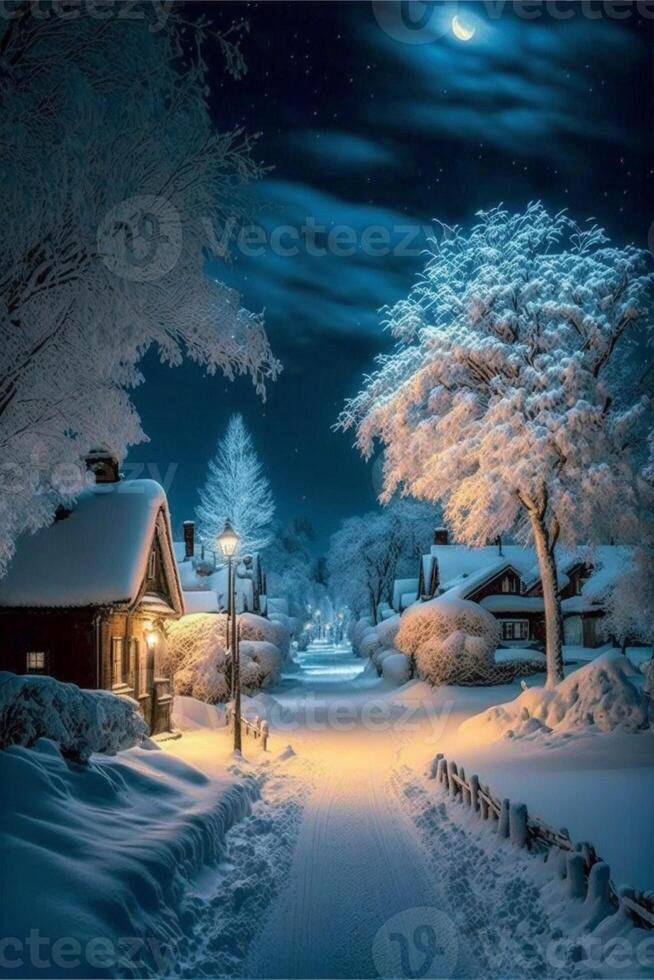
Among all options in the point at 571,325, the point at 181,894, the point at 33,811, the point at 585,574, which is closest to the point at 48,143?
the point at 33,811

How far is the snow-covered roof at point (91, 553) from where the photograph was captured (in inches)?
772

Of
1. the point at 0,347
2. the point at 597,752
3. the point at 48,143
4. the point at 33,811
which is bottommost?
the point at 597,752

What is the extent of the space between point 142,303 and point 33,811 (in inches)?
228

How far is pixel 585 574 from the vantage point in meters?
49.4

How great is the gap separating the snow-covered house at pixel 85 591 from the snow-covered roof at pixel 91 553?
2 cm

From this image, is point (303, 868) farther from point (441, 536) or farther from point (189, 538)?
point (441, 536)

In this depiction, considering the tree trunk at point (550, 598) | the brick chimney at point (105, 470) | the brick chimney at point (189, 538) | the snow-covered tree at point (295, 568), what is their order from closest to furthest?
the tree trunk at point (550, 598) → the brick chimney at point (105, 470) → the brick chimney at point (189, 538) → the snow-covered tree at point (295, 568)

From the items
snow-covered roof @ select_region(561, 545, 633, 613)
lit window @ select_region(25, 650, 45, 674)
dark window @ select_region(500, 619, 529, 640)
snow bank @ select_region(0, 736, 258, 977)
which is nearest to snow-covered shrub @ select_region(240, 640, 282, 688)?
dark window @ select_region(500, 619, 529, 640)

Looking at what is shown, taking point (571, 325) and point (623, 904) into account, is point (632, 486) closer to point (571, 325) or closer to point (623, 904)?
point (571, 325)

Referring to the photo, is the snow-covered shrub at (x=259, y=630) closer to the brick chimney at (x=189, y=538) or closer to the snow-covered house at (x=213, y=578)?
the snow-covered house at (x=213, y=578)
